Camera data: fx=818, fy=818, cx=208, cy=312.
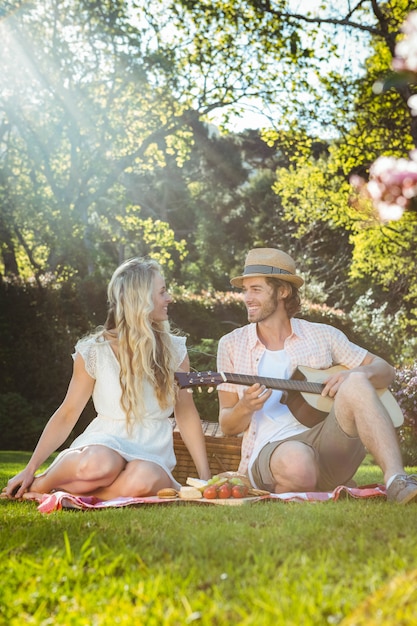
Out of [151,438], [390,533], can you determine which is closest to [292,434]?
[151,438]

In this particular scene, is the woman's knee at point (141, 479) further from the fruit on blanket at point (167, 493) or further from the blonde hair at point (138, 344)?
the blonde hair at point (138, 344)

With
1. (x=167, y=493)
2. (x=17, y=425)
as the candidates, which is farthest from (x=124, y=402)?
(x=17, y=425)

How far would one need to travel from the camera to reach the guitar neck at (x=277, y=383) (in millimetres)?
5004

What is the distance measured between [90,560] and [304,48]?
1360 cm

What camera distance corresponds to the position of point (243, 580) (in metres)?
2.48

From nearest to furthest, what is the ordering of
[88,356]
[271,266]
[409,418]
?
[88,356] → [271,266] → [409,418]

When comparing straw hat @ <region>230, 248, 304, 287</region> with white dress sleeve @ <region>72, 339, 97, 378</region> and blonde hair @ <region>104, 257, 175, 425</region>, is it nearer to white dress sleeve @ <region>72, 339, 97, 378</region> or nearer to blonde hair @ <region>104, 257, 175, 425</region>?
blonde hair @ <region>104, 257, 175, 425</region>

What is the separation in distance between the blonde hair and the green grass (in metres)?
1.21

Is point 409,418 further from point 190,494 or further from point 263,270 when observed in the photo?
point 190,494

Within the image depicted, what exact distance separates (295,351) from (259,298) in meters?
0.42

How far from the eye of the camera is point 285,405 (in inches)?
208

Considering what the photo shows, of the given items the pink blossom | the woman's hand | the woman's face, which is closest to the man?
the woman's face

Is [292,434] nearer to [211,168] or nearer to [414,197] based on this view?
[414,197]

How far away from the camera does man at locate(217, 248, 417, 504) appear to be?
14.8 feet
